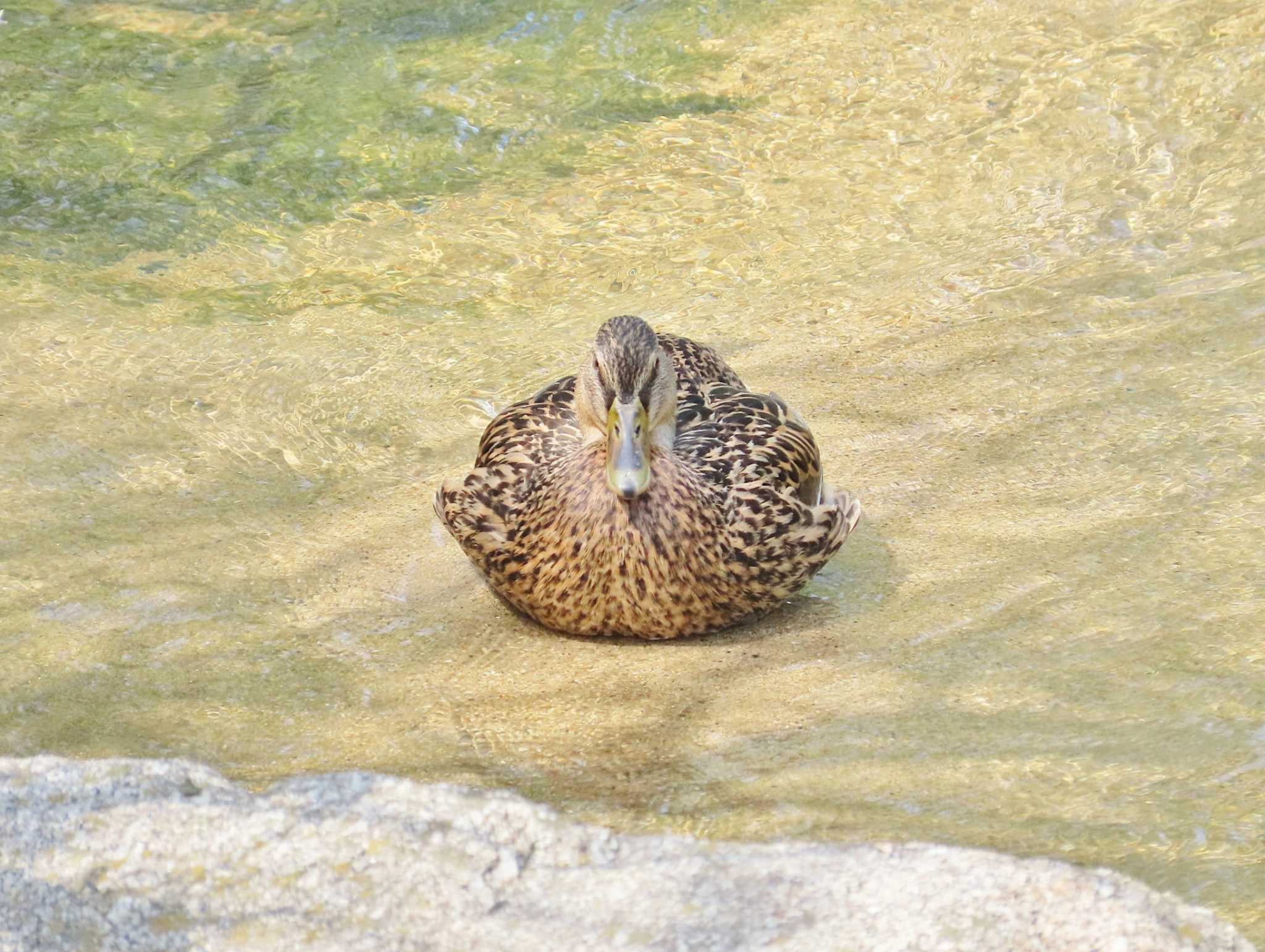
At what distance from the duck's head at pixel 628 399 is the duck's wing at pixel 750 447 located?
140 mm

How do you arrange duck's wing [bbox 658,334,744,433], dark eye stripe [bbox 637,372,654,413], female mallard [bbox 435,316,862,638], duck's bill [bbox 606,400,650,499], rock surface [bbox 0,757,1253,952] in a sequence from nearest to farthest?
rock surface [bbox 0,757,1253,952] → duck's bill [bbox 606,400,650,499] → female mallard [bbox 435,316,862,638] → dark eye stripe [bbox 637,372,654,413] → duck's wing [bbox 658,334,744,433]

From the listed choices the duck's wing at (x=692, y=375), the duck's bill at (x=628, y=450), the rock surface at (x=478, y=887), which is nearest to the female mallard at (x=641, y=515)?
the duck's bill at (x=628, y=450)

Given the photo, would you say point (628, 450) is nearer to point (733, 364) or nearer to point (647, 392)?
point (647, 392)

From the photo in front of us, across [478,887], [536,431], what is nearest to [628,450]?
[536,431]

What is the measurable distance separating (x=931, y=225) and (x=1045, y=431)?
7.28ft

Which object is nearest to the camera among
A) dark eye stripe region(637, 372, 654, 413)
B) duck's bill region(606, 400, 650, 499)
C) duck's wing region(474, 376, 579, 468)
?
duck's bill region(606, 400, 650, 499)

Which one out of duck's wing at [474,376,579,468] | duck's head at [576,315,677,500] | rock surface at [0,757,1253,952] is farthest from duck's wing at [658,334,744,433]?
rock surface at [0,757,1253,952]

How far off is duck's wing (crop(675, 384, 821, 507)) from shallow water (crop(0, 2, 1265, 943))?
1.39 ft

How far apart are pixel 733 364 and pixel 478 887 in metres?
4.07

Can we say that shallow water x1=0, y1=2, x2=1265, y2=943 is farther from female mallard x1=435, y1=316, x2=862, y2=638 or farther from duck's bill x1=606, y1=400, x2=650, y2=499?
duck's bill x1=606, y1=400, x2=650, y2=499

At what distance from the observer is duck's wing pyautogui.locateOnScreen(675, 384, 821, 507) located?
491 centimetres

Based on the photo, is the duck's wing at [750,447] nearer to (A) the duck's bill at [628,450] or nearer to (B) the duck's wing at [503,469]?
(A) the duck's bill at [628,450]

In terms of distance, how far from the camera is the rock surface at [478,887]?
9.94 ft

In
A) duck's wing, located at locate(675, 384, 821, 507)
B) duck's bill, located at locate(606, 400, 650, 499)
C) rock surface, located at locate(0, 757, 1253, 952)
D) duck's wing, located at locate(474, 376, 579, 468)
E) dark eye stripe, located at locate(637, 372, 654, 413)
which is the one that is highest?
dark eye stripe, located at locate(637, 372, 654, 413)
